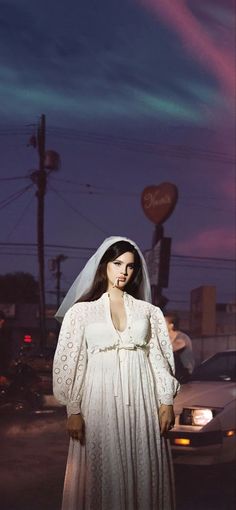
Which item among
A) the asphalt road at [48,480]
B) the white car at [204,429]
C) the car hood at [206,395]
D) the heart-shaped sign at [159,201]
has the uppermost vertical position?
the heart-shaped sign at [159,201]

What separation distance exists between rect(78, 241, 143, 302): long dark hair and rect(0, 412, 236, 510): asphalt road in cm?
225

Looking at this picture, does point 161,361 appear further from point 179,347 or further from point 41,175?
point 41,175

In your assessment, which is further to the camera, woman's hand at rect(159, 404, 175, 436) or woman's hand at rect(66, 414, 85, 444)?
woman's hand at rect(159, 404, 175, 436)

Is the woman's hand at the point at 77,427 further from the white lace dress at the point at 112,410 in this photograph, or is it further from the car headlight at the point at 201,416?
the car headlight at the point at 201,416

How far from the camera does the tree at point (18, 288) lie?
178ft

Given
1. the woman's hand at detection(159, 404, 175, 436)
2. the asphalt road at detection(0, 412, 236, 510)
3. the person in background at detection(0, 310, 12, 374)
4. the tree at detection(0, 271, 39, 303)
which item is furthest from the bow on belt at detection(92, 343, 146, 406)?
the tree at detection(0, 271, 39, 303)

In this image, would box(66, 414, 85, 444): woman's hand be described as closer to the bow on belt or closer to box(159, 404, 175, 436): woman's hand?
the bow on belt

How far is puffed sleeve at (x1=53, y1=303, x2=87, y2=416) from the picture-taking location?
348 centimetres

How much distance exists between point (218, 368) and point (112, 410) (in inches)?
183

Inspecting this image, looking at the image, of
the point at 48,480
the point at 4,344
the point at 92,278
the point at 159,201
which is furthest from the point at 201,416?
the point at 159,201

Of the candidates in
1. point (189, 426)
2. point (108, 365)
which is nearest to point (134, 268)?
point (108, 365)

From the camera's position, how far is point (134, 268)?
3762 millimetres

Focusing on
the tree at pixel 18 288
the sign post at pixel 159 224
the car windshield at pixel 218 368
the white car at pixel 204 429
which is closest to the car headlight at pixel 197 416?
the white car at pixel 204 429

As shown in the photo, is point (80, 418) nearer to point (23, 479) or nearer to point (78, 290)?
point (78, 290)
